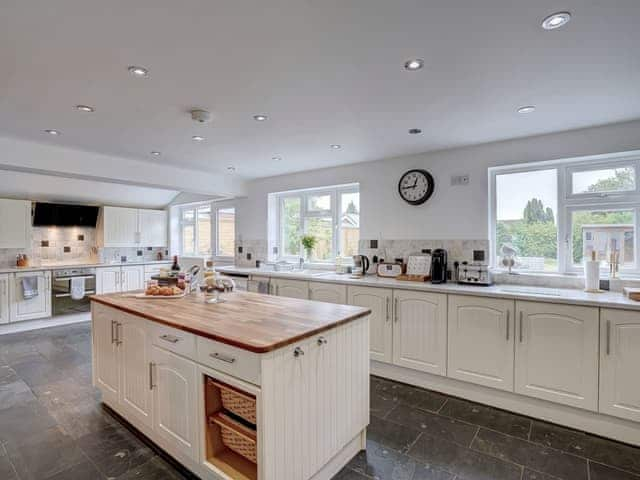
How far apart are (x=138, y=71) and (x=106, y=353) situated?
75.0 inches

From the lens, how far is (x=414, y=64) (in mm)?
1755

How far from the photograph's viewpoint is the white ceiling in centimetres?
136

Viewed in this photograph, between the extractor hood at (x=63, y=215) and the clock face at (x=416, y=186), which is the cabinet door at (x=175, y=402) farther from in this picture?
the extractor hood at (x=63, y=215)

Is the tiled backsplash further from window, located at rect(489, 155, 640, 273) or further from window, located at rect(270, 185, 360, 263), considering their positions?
window, located at rect(489, 155, 640, 273)

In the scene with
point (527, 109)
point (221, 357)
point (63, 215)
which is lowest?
point (221, 357)

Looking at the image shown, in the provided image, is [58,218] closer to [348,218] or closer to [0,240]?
[0,240]

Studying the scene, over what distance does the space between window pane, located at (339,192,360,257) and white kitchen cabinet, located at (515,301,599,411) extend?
81.8 inches

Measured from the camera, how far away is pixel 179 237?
6.79 meters

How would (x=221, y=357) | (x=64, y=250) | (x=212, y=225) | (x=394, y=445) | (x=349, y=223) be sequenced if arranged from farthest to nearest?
(x=212, y=225) → (x=64, y=250) → (x=349, y=223) → (x=394, y=445) → (x=221, y=357)

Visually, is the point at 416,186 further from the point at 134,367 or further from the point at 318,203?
the point at 134,367

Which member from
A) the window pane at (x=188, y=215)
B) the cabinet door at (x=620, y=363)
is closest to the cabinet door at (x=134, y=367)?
the cabinet door at (x=620, y=363)

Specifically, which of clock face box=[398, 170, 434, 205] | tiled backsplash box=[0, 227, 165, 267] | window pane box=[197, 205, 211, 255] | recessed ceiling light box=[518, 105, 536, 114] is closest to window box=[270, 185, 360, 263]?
clock face box=[398, 170, 434, 205]

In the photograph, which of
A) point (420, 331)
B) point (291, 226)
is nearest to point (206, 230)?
point (291, 226)

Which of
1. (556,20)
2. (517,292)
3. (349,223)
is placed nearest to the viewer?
(556,20)
